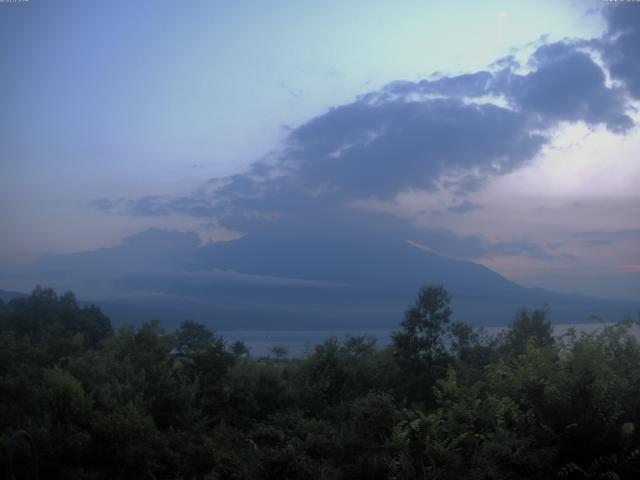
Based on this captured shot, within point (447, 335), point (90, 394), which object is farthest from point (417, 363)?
point (90, 394)

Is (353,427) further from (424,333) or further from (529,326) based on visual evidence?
(529,326)

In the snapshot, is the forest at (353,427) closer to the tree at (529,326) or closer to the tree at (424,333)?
the tree at (424,333)

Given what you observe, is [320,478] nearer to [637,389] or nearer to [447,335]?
[637,389]

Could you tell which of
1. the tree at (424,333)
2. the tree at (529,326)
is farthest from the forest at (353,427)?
the tree at (529,326)

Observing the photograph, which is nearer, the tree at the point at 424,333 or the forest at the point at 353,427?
the forest at the point at 353,427

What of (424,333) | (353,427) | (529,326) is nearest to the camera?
(353,427)

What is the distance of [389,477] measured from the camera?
7.67 meters

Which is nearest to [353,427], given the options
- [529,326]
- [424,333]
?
[424,333]

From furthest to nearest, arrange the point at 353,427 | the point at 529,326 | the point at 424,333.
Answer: the point at 529,326
the point at 424,333
the point at 353,427

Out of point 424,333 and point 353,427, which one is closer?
point 353,427

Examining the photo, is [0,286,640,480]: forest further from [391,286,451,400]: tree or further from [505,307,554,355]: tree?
[505,307,554,355]: tree

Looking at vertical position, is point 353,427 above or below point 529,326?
below

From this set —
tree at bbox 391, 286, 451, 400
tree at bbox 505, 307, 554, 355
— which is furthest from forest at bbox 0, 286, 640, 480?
tree at bbox 505, 307, 554, 355

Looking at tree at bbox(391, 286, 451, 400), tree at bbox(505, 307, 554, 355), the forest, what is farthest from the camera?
tree at bbox(505, 307, 554, 355)
